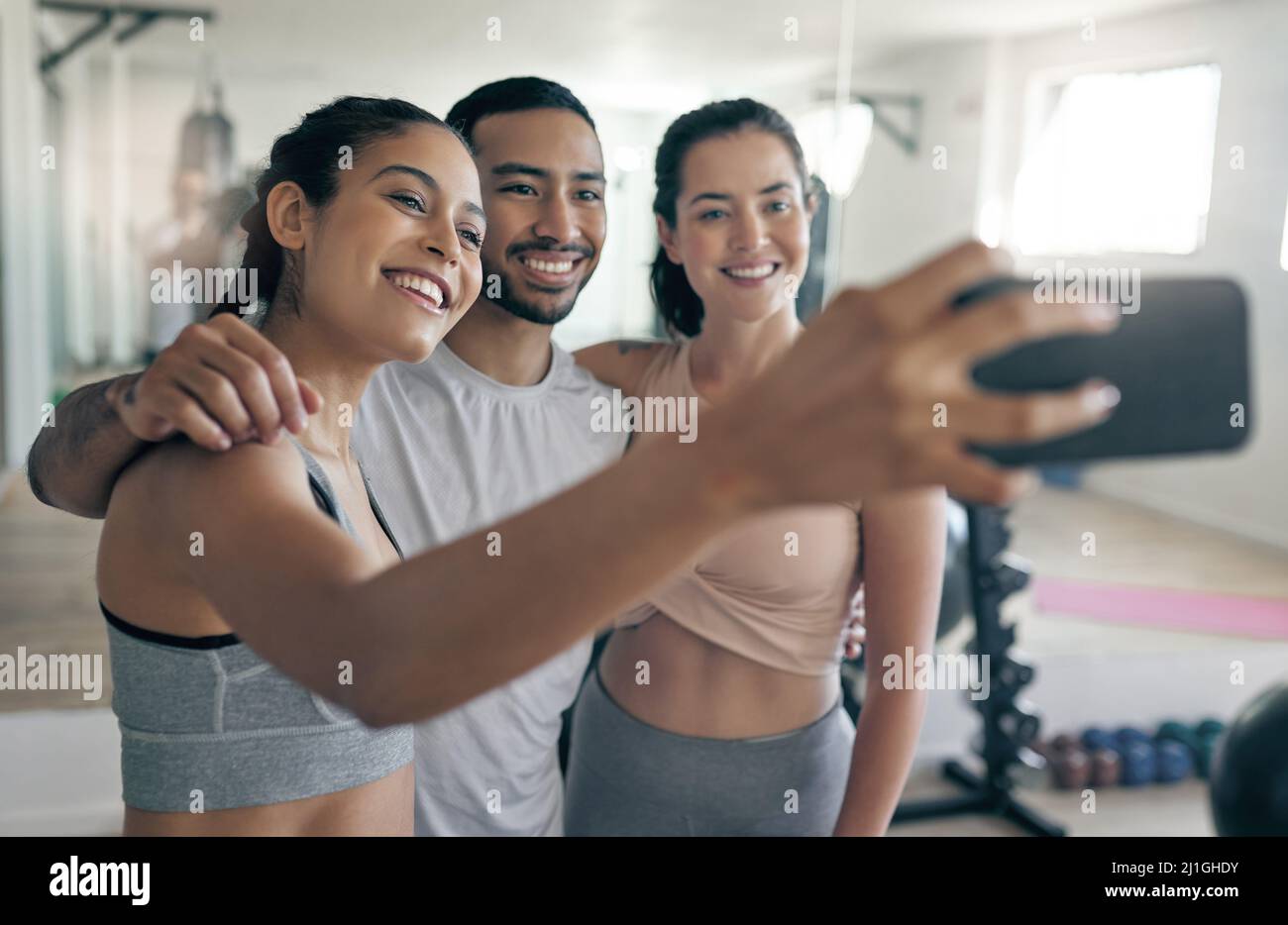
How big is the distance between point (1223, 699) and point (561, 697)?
2.93m

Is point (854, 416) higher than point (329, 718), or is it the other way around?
point (854, 416)

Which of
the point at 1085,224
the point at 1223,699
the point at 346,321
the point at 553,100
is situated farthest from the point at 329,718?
the point at 1085,224

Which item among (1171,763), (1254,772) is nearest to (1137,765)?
(1171,763)

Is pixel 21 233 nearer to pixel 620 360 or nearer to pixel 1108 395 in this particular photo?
pixel 620 360

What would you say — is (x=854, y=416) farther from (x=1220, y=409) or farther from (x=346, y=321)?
(x=346, y=321)

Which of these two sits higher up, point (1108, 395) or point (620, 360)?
point (620, 360)

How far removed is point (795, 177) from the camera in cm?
146

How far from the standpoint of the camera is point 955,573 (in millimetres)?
2824

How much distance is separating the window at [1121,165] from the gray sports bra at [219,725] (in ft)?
10.2

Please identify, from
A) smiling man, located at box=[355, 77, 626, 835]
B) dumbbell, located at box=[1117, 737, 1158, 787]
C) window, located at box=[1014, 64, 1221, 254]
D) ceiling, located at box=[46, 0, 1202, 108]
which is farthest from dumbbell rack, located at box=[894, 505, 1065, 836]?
smiling man, located at box=[355, 77, 626, 835]

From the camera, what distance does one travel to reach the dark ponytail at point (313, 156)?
1.00 meters

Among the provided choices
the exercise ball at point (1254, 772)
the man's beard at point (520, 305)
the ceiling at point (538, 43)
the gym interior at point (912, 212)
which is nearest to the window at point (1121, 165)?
the gym interior at point (912, 212)

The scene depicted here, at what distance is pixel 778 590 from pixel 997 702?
5.75 feet

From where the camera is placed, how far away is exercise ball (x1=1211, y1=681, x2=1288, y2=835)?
5.76 feet
